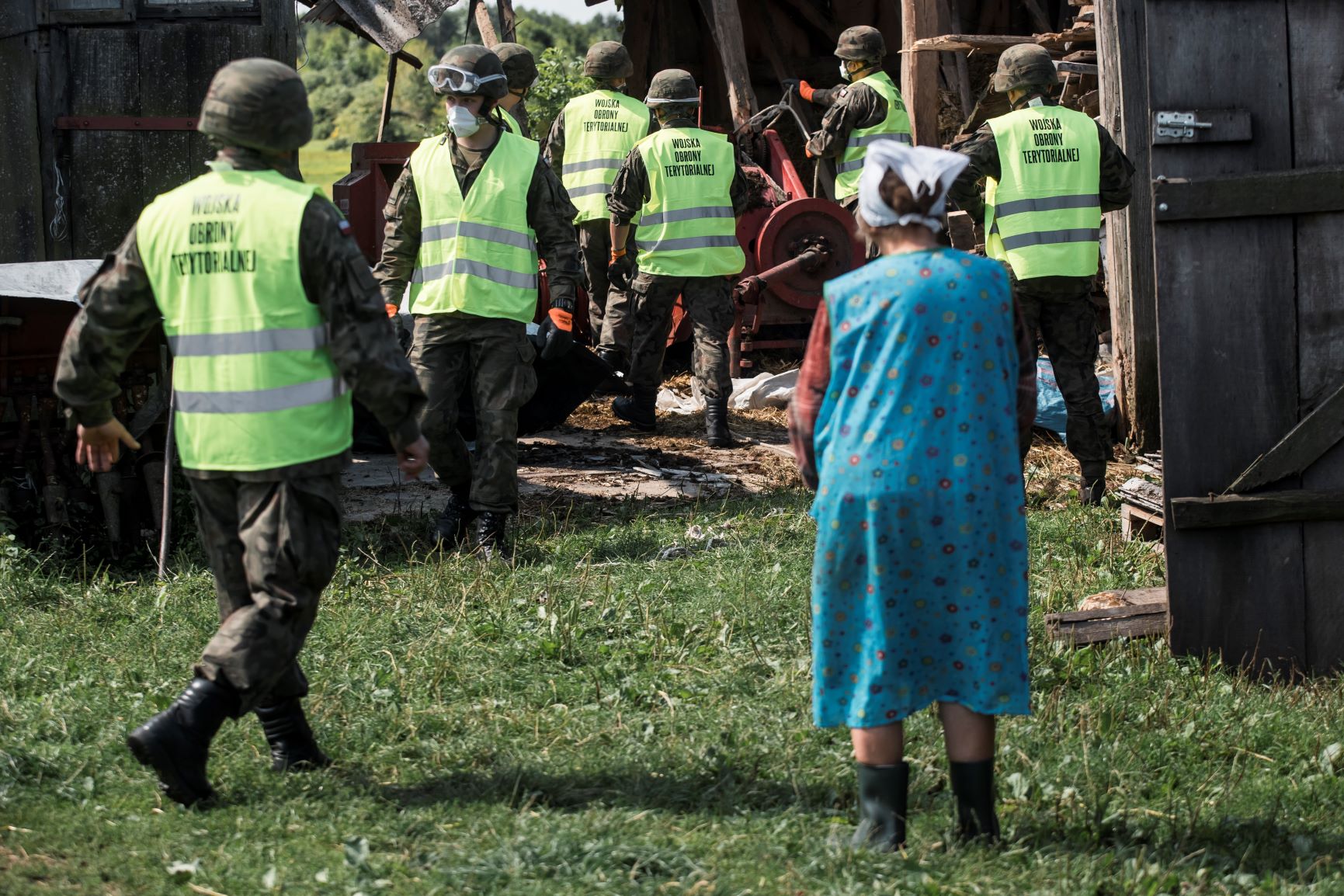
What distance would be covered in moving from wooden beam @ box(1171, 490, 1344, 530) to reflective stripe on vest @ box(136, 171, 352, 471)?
9.37ft

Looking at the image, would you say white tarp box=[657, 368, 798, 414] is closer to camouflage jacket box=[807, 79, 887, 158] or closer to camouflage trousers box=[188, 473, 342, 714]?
camouflage jacket box=[807, 79, 887, 158]

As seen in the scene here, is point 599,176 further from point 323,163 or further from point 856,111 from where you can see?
point 323,163

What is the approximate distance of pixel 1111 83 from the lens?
27.9 ft

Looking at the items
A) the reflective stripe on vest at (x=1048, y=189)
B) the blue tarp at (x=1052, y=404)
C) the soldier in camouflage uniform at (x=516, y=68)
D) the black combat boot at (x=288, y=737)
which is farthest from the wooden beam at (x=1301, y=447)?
the soldier in camouflage uniform at (x=516, y=68)

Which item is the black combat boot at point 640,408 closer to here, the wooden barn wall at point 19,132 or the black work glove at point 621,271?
the black work glove at point 621,271

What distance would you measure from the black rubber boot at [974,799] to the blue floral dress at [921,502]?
0.61 ft

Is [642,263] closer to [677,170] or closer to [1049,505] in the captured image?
[677,170]

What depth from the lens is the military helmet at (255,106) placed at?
13.2 feet

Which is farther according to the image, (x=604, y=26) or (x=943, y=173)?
(x=604, y=26)

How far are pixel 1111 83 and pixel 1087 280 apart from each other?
1404 mm

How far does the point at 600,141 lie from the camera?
1012 cm

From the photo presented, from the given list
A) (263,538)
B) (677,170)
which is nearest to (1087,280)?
(677,170)

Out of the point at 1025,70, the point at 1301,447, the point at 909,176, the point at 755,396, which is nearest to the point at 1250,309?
the point at 1301,447

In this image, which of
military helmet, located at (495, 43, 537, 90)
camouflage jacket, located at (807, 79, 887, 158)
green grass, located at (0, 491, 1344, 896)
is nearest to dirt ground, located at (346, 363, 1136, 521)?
green grass, located at (0, 491, 1344, 896)
